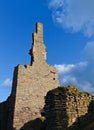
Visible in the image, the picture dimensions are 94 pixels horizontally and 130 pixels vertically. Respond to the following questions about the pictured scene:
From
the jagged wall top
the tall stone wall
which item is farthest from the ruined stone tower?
the tall stone wall

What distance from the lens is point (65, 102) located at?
17.8 meters

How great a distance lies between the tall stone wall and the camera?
17.4m

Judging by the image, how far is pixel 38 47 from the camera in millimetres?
42312

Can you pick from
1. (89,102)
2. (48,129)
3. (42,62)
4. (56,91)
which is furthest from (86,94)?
(42,62)

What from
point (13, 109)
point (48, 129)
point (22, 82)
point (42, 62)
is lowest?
point (48, 129)

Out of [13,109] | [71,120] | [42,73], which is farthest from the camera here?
[42,73]

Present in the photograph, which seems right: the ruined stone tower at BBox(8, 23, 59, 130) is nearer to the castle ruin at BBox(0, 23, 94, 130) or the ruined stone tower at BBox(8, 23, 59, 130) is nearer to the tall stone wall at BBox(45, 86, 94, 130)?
the castle ruin at BBox(0, 23, 94, 130)

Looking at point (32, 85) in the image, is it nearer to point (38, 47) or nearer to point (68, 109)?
point (38, 47)

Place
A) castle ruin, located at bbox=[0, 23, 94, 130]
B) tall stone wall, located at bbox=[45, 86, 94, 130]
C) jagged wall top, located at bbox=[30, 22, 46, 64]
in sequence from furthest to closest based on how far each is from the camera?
jagged wall top, located at bbox=[30, 22, 46, 64] → castle ruin, located at bbox=[0, 23, 94, 130] → tall stone wall, located at bbox=[45, 86, 94, 130]

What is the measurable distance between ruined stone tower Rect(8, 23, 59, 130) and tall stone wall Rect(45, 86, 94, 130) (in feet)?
62.3

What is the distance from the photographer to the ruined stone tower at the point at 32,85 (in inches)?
1465

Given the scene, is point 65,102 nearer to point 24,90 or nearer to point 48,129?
point 48,129

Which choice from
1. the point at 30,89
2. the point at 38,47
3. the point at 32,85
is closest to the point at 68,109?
the point at 30,89

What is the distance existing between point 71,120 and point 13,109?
20.6 m
